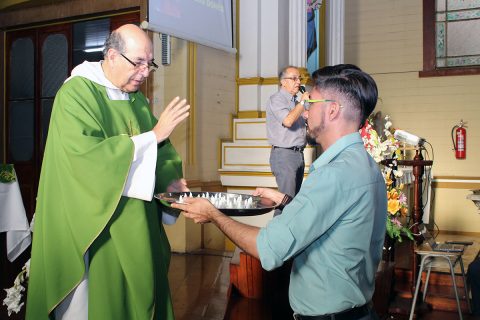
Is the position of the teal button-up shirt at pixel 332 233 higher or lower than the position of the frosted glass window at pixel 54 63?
lower

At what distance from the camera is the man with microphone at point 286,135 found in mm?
4699

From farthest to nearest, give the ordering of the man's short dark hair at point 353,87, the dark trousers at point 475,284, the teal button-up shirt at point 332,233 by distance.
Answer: the dark trousers at point 475,284 → the man's short dark hair at point 353,87 → the teal button-up shirt at point 332,233

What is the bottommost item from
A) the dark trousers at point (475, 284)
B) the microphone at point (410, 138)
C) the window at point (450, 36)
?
the dark trousers at point (475, 284)

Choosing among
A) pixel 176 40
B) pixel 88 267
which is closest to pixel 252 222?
pixel 176 40

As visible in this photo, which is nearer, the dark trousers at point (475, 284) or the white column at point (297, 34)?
the dark trousers at point (475, 284)

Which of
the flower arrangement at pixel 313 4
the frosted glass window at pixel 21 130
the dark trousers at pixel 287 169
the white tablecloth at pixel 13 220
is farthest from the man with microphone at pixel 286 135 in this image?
the frosted glass window at pixel 21 130

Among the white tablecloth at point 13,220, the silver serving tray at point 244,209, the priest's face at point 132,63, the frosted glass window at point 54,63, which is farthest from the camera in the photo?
the frosted glass window at point 54,63

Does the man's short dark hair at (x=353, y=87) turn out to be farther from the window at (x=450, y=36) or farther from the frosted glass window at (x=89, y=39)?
the window at (x=450, y=36)

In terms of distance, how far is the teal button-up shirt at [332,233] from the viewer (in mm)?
1422

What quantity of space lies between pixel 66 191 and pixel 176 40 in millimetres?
3447

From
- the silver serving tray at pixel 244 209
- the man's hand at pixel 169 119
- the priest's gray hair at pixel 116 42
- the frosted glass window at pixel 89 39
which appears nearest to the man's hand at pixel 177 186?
the silver serving tray at pixel 244 209

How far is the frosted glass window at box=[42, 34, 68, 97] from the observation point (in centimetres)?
577

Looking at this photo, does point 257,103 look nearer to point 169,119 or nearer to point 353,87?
point 169,119

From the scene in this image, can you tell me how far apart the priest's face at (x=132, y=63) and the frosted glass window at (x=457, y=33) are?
7.00 m
